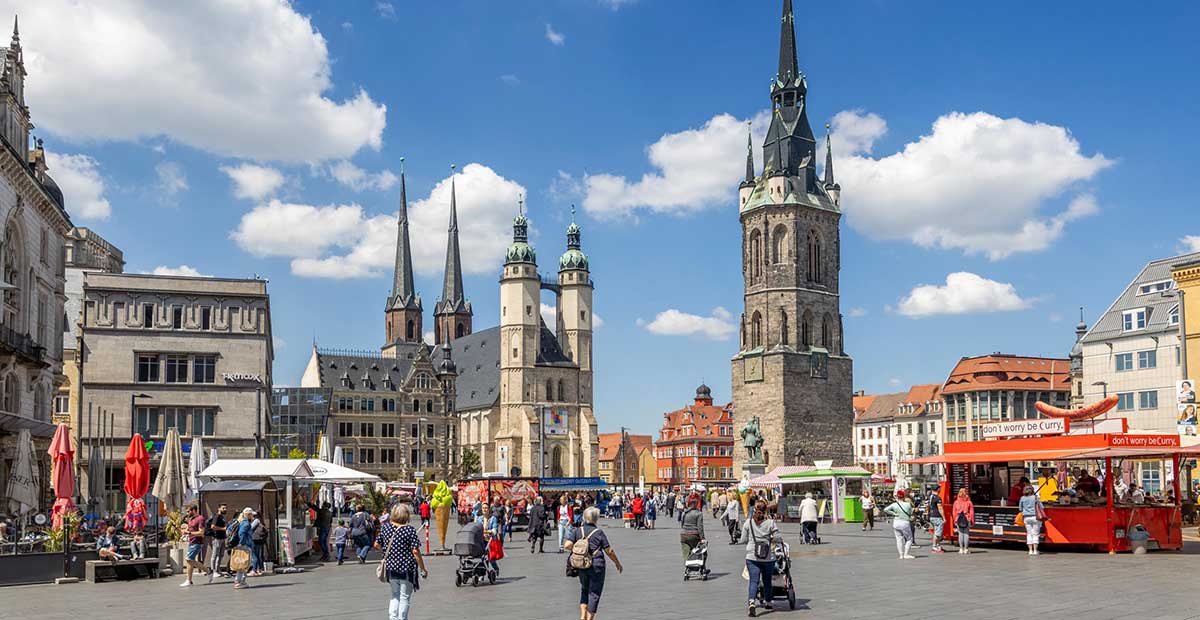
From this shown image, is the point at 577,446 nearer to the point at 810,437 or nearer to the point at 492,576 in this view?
the point at 810,437

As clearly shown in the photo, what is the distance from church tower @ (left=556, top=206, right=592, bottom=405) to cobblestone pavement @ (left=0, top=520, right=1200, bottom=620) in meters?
113

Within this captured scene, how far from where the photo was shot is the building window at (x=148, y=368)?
6500 centimetres

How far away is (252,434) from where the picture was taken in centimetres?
6638

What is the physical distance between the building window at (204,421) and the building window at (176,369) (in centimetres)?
188

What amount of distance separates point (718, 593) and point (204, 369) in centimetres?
5235

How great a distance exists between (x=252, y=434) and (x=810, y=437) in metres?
50.8

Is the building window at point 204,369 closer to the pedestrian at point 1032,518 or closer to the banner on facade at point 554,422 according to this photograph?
the pedestrian at point 1032,518

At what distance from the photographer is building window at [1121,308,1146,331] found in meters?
65.3

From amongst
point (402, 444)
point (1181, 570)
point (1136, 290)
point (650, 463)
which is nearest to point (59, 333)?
point (1181, 570)

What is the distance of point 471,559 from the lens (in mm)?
21469

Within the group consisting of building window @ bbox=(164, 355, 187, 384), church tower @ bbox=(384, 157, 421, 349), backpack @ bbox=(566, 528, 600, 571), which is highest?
church tower @ bbox=(384, 157, 421, 349)

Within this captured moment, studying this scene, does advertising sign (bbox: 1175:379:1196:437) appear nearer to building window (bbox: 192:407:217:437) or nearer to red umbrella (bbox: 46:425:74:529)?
red umbrella (bbox: 46:425:74:529)

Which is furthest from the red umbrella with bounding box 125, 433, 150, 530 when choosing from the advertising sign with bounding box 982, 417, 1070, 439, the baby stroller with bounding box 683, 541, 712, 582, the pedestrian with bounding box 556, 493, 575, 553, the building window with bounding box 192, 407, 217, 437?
the building window with bounding box 192, 407, 217, 437

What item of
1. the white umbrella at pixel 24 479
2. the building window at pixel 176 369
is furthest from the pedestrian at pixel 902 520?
the building window at pixel 176 369
